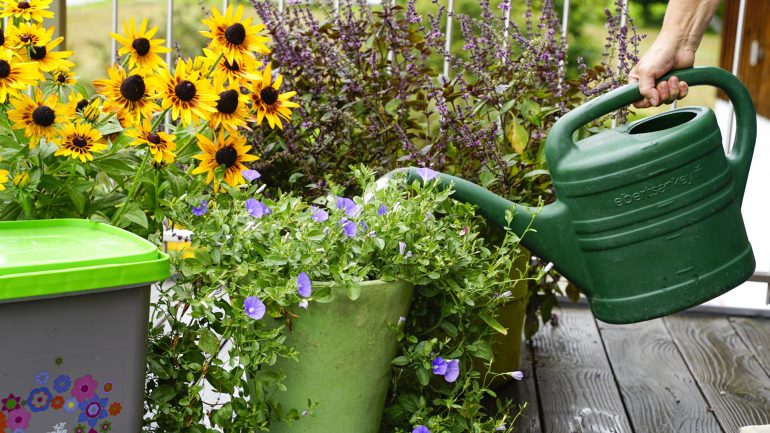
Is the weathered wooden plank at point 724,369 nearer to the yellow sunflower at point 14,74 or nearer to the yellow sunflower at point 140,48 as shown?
the yellow sunflower at point 140,48

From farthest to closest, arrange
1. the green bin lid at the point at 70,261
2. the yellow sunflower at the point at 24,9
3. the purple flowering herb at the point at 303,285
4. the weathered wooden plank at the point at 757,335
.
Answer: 1. the weathered wooden plank at the point at 757,335
2. the yellow sunflower at the point at 24,9
3. the purple flowering herb at the point at 303,285
4. the green bin lid at the point at 70,261

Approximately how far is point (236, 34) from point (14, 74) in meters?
0.33

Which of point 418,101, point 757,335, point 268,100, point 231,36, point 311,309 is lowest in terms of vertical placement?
point 757,335

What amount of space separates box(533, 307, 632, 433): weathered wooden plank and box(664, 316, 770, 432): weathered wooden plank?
208 millimetres

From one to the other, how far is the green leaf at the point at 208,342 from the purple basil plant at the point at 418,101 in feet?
1.75

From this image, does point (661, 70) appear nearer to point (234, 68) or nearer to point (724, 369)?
point (234, 68)

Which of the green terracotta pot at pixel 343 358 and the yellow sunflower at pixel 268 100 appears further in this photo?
the yellow sunflower at pixel 268 100

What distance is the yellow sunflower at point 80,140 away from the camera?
4.50 feet

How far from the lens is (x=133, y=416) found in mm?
1217

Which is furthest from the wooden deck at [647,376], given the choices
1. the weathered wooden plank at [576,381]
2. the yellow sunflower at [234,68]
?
the yellow sunflower at [234,68]

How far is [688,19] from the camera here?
5.03ft

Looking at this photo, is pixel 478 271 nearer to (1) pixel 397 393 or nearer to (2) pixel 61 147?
(1) pixel 397 393

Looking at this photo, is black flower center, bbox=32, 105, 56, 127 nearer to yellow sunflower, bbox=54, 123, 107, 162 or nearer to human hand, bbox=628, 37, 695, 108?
yellow sunflower, bbox=54, 123, 107, 162

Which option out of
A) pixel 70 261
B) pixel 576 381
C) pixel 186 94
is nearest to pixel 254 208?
pixel 186 94
